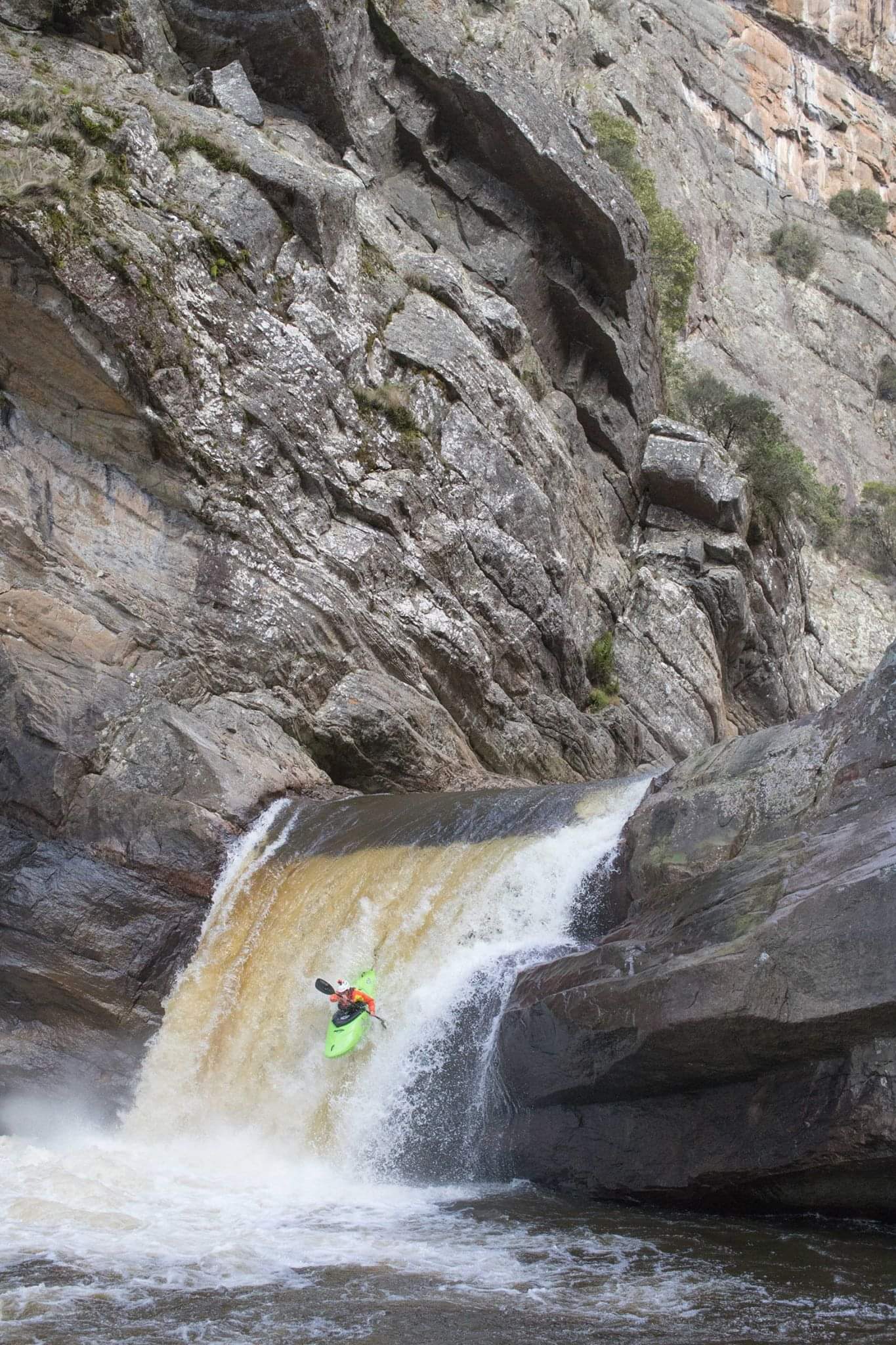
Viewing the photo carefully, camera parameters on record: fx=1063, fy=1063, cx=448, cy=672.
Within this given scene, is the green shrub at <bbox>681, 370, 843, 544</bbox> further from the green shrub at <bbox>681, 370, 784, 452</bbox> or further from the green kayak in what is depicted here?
the green kayak

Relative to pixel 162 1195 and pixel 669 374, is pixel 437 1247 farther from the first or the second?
pixel 669 374

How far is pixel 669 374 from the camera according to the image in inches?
1406

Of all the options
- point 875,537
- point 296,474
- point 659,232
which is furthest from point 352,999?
point 875,537

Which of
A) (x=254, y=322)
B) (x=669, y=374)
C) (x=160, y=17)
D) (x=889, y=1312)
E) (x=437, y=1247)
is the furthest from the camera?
(x=669, y=374)

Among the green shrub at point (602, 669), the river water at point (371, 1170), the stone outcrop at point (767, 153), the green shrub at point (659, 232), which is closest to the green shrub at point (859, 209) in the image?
the stone outcrop at point (767, 153)

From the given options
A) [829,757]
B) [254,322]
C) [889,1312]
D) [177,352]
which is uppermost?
[254,322]

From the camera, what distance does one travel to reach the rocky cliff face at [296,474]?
46.6 ft

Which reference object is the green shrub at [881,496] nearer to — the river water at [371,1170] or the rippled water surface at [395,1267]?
the river water at [371,1170]

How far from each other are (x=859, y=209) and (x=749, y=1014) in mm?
52558

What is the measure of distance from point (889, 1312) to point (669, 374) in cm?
3240

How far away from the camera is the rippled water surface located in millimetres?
6727

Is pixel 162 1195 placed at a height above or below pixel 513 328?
below

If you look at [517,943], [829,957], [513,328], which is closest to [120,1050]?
[517,943]

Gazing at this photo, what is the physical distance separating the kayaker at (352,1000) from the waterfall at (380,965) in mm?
295
